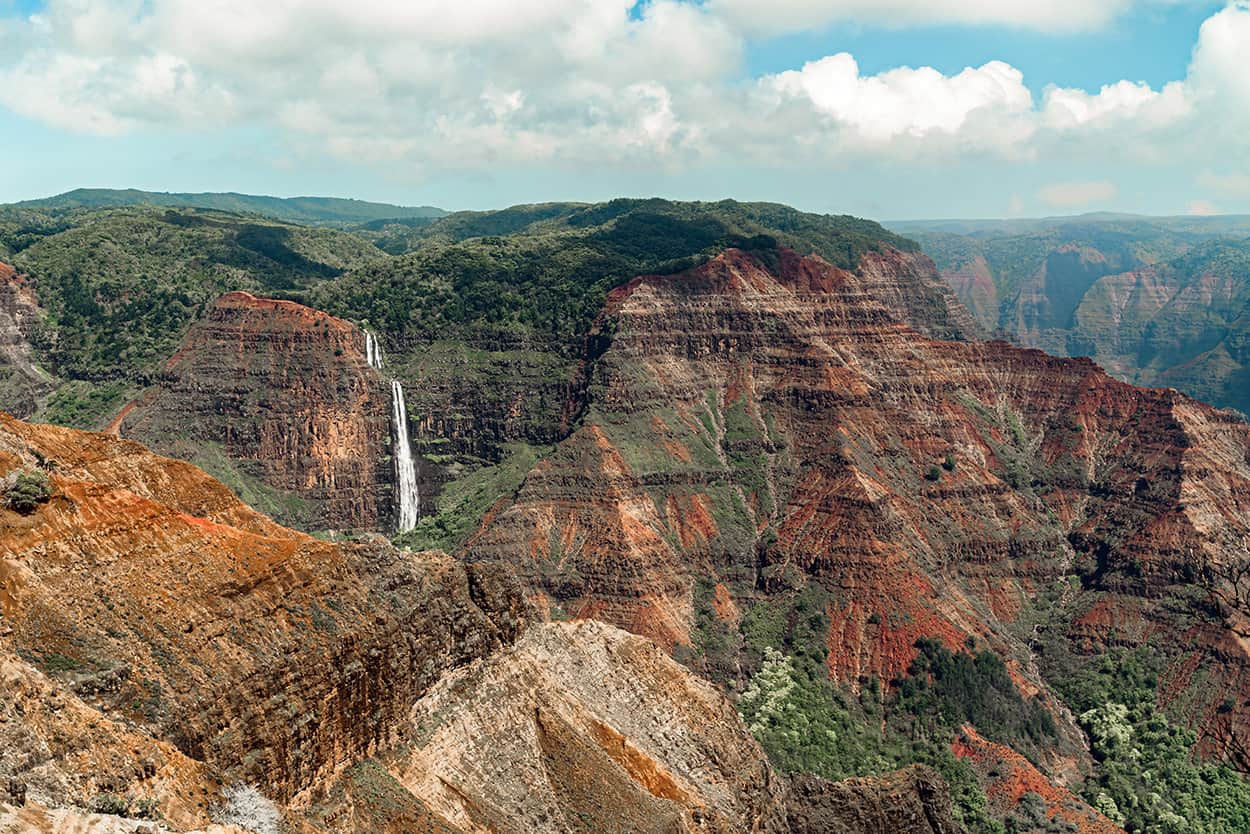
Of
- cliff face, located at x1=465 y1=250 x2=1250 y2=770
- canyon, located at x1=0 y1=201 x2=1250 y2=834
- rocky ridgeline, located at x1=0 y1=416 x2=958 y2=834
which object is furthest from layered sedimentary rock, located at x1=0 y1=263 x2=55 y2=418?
rocky ridgeline, located at x1=0 y1=416 x2=958 y2=834

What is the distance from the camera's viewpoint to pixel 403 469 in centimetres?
14112

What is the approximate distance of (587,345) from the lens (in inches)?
5728

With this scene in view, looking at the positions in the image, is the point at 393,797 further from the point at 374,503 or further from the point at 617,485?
the point at 374,503

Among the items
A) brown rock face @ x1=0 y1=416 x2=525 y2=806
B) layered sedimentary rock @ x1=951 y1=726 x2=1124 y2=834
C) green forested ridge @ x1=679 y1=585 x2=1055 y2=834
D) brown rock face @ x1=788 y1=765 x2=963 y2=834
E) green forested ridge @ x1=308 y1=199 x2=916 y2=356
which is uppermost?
green forested ridge @ x1=308 y1=199 x2=916 y2=356

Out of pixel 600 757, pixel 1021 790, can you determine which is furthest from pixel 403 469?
pixel 600 757

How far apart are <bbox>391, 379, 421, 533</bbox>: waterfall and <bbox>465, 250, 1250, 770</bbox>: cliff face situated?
20723mm

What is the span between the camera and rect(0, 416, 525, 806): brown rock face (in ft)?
108

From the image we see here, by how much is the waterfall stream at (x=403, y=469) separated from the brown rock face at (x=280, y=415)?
4.09 feet

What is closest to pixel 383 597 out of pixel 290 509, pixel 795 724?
pixel 795 724

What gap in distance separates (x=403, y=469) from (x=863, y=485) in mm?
63278

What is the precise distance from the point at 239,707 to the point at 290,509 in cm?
9969

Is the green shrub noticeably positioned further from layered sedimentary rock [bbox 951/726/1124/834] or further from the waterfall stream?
the waterfall stream

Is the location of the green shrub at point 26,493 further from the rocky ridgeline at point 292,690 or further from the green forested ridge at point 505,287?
the green forested ridge at point 505,287

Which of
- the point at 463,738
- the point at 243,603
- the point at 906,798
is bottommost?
the point at 906,798
